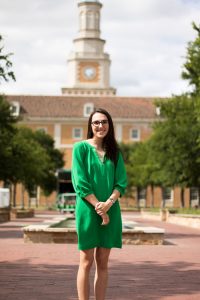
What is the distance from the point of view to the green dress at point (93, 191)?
6.39 meters

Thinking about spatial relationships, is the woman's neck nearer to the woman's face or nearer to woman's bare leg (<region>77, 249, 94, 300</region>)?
the woman's face

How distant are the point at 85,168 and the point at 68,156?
86.5m

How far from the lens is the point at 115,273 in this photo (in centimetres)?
1063

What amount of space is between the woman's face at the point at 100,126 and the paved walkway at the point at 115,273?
7.33 ft

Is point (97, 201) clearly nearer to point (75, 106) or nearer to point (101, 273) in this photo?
point (101, 273)

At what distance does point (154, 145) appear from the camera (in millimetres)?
50125

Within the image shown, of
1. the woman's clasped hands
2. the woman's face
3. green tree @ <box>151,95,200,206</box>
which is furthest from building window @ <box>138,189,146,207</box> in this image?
the woman's clasped hands

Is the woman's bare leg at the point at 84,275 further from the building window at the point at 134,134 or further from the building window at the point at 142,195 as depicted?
the building window at the point at 134,134

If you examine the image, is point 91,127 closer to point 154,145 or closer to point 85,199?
point 85,199

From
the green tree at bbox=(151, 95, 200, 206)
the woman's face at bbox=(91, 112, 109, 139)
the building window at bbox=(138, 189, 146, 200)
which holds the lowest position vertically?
the woman's face at bbox=(91, 112, 109, 139)

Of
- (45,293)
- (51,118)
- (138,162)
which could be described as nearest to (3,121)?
(138,162)

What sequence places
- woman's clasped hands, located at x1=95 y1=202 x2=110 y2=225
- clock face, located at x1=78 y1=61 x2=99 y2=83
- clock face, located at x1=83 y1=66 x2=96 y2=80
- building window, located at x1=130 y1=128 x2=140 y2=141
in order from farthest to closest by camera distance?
clock face, located at x1=83 y1=66 x2=96 y2=80 < clock face, located at x1=78 y1=61 x2=99 y2=83 < building window, located at x1=130 y1=128 x2=140 y2=141 < woman's clasped hands, located at x1=95 y1=202 x2=110 y2=225

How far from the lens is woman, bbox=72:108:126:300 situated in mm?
6383

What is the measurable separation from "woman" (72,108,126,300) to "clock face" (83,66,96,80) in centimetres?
10864
